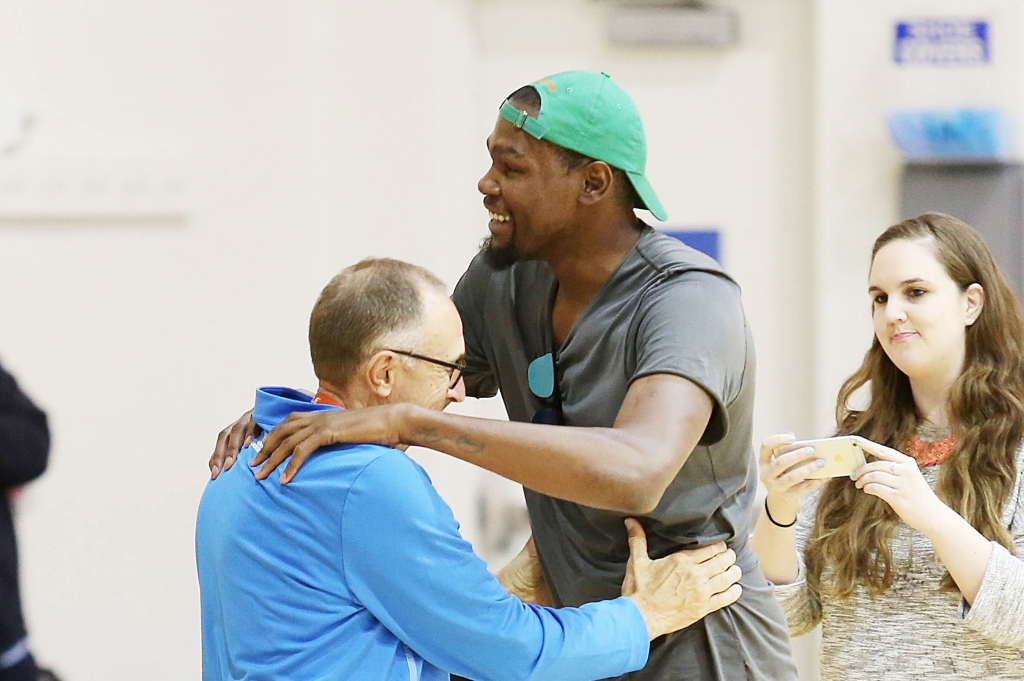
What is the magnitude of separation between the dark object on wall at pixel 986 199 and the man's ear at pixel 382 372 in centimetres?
230

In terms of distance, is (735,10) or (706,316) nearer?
(706,316)

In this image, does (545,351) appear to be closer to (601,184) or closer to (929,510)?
(601,184)

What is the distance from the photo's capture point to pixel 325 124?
3.30m

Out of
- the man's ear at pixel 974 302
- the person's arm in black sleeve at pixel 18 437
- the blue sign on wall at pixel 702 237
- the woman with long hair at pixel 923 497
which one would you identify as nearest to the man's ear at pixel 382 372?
the woman with long hair at pixel 923 497

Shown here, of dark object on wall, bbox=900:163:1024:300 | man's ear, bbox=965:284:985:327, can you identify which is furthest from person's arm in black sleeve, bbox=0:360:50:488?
dark object on wall, bbox=900:163:1024:300

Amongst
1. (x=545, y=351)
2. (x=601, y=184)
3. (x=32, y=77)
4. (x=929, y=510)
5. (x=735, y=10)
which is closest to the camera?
(x=601, y=184)

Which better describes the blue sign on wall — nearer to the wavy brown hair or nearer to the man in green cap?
the wavy brown hair

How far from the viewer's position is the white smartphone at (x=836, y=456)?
1.89 m

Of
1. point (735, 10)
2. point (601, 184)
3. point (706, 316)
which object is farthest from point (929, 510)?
point (735, 10)

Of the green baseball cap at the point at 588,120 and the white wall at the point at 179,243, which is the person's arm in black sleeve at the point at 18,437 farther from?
the green baseball cap at the point at 588,120

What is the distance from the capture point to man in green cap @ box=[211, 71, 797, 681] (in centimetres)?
138

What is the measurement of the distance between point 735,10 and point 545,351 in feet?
6.84

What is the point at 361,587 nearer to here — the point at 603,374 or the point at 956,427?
the point at 603,374

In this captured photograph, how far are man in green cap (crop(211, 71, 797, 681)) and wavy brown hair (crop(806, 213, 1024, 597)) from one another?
39 cm
